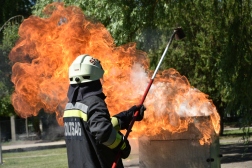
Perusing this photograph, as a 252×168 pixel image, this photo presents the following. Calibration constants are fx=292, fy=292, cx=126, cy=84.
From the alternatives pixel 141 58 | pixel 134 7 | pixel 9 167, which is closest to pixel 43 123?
pixel 9 167

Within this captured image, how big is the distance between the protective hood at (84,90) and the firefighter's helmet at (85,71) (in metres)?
0.05

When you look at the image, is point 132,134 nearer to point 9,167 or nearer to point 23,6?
point 9,167

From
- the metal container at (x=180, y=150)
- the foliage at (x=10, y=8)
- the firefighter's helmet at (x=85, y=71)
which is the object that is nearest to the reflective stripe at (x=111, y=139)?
the firefighter's helmet at (x=85, y=71)

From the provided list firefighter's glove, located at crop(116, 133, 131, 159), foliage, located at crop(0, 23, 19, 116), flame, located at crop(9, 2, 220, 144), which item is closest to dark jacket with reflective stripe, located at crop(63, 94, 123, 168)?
firefighter's glove, located at crop(116, 133, 131, 159)

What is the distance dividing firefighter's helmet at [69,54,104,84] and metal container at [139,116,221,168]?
2.34 metres

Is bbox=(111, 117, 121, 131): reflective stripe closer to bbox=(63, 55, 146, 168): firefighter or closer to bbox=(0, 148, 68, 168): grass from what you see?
bbox=(63, 55, 146, 168): firefighter

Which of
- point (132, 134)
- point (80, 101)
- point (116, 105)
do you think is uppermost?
point (80, 101)

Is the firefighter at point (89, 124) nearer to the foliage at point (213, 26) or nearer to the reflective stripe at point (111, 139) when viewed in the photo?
the reflective stripe at point (111, 139)

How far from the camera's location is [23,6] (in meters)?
16.0

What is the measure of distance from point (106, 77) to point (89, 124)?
2.73 metres

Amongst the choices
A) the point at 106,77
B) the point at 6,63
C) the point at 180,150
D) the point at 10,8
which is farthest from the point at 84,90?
the point at 10,8

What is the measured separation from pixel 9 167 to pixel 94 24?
7.67m

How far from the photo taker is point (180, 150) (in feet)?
16.5

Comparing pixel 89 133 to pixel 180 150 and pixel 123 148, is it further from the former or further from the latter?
pixel 180 150
